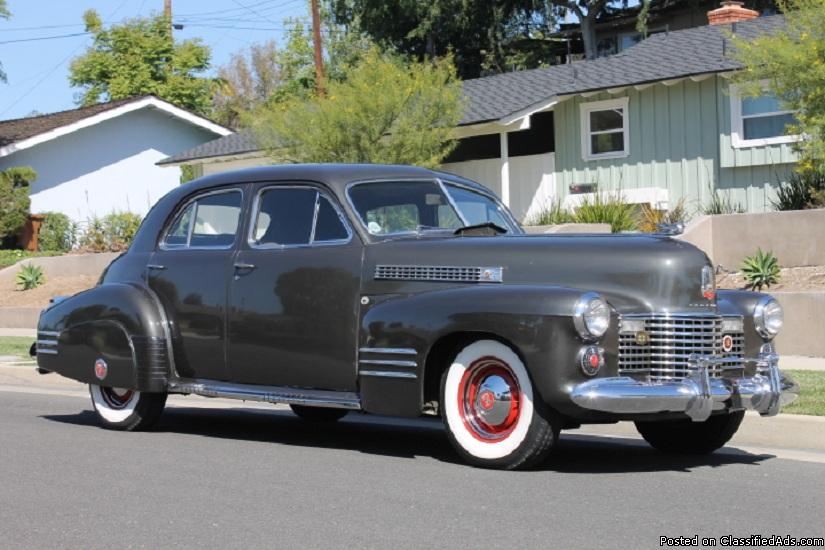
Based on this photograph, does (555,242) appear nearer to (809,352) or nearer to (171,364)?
(171,364)

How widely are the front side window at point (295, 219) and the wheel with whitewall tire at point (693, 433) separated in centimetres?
239

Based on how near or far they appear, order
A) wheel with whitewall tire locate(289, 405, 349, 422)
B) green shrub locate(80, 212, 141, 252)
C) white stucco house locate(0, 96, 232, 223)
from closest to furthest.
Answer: wheel with whitewall tire locate(289, 405, 349, 422)
green shrub locate(80, 212, 141, 252)
white stucco house locate(0, 96, 232, 223)

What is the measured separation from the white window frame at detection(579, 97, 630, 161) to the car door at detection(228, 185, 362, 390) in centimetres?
1816

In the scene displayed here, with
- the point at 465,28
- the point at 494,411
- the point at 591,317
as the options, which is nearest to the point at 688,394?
the point at 591,317

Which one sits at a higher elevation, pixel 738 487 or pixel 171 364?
pixel 171 364

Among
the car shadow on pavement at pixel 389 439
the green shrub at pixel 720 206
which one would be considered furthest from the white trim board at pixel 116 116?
the car shadow on pavement at pixel 389 439

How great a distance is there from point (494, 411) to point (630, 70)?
66.6ft

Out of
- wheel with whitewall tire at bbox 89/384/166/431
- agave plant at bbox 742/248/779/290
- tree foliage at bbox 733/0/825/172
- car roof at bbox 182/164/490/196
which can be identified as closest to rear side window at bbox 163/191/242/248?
car roof at bbox 182/164/490/196

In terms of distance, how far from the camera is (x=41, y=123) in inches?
1521

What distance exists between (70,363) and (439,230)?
10.2 ft

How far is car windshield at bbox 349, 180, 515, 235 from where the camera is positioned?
342 inches

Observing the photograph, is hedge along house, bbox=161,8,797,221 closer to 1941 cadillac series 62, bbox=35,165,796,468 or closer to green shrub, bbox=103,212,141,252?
green shrub, bbox=103,212,141,252

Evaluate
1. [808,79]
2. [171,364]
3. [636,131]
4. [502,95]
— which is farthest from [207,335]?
[502,95]

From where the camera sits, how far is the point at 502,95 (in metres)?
29.4
